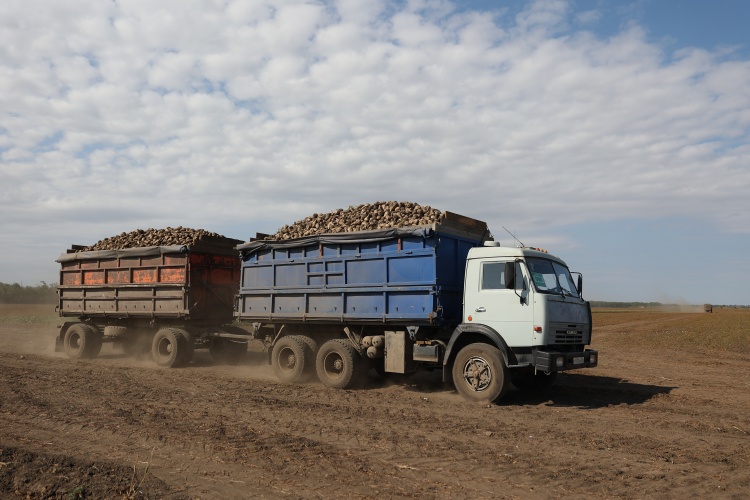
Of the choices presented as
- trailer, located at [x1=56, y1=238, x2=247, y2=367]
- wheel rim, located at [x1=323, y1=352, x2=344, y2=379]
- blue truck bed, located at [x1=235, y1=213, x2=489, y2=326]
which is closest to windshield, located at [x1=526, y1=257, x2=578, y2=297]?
blue truck bed, located at [x1=235, y1=213, x2=489, y2=326]

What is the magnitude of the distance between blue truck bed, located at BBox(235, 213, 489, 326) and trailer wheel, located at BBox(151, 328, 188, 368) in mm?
2282

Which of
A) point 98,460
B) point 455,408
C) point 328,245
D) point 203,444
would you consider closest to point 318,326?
point 328,245

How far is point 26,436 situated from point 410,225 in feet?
23.9

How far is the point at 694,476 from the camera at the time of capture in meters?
6.30

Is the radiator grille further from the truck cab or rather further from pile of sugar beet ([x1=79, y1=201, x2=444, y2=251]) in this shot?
pile of sugar beet ([x1=79, y1=201, x2=444, y2=251])

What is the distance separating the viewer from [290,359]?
13.2 m

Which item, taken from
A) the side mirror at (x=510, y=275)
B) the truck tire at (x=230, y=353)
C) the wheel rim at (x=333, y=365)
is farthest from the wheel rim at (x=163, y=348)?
the side mirror at (x=510, y=275)

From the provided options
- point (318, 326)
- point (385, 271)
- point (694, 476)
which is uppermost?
point (385, 271)

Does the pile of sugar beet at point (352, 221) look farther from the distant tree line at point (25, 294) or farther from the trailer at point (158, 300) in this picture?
the distant tree line at point (25, 294)

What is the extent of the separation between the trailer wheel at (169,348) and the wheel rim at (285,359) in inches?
134

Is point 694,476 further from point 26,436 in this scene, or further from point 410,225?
point 26,436

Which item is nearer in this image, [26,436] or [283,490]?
[283,490]

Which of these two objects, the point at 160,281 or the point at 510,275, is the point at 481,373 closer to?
the point at 510,275

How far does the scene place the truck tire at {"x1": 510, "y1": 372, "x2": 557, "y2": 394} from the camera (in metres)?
11.9
